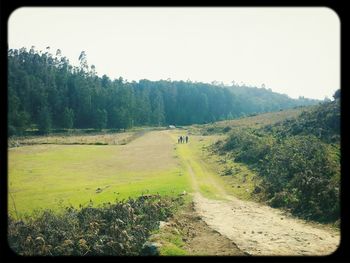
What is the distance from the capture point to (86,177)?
2489 centimetres

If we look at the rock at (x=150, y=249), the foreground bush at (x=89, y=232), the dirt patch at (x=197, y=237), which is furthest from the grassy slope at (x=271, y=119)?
the rock at (x=150, y=249)

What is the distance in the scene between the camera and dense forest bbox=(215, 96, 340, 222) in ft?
46.2

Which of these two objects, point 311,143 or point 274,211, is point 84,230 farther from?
point 311,143

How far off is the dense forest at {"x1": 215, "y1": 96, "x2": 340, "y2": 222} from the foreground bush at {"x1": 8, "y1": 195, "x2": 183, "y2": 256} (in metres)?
4.89

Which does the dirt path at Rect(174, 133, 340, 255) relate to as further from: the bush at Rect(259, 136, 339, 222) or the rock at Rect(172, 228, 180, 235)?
the rock at Rect(172, 228, 180, 235)

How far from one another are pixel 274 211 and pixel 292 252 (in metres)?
5.17

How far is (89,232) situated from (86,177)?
1393 centimetres

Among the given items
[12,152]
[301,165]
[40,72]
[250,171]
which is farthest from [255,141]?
[40,72]

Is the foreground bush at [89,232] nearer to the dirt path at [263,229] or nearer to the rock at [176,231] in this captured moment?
the rock at [176,231]

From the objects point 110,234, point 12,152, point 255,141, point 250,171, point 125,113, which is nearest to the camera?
point 110,234

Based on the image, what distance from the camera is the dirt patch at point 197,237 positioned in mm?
10453

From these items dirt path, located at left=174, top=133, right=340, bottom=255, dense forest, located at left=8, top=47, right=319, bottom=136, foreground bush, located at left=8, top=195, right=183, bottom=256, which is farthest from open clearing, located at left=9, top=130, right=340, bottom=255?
dense forest, located at left=8, top=47, right=319, bottom=136

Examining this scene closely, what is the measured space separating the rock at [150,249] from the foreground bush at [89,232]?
0.17 metres
